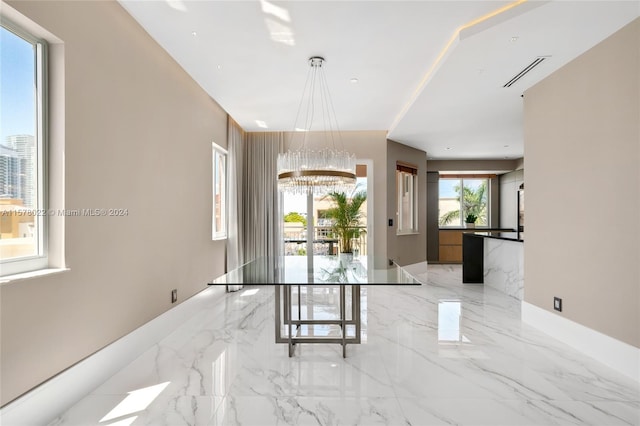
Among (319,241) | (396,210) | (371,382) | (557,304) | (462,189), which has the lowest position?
(371,382)

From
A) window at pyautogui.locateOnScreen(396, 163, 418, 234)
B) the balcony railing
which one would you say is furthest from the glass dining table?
window at pyautogui.locateOnScreen(396, 163, 418, 234)

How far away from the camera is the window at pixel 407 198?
6500 mm

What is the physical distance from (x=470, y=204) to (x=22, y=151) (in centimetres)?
865

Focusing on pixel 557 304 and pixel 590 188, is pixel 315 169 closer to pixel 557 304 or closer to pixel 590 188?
pixel 590 188

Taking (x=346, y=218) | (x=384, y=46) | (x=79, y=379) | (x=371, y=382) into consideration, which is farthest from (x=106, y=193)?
(x=346, y=218)

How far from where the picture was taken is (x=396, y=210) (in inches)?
243

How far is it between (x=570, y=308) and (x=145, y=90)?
415 cm

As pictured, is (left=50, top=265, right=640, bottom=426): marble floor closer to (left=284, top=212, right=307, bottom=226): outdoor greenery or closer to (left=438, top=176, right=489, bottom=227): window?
(left=284, top=212, right=307, bottom=226): outdoor greenery

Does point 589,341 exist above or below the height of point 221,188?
below

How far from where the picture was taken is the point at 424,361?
2570 mm

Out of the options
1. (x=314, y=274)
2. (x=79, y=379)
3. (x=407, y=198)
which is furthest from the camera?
(x=407, y=198)

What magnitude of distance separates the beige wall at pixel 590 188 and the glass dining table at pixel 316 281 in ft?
5.10

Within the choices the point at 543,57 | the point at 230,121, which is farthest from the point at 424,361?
the point at 230,121

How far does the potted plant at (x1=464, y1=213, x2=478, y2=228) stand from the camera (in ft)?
26.9
